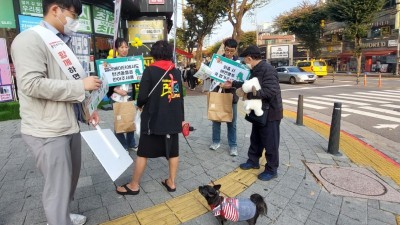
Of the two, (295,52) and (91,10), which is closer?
(91,10)

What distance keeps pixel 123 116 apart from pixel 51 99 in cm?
211

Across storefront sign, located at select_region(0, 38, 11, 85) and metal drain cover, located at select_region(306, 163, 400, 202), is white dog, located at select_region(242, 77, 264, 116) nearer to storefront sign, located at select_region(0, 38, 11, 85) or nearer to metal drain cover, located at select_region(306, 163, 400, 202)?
metal drain cover, located at select_region(306, 163, 400, 202)

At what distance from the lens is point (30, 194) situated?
125 inches

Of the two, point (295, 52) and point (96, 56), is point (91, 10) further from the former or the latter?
point (295, 52)

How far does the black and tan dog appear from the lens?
236cm

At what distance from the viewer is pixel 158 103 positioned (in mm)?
2914

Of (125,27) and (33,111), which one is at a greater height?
(125,27)

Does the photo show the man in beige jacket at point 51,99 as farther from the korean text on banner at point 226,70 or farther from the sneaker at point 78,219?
the korean text on banner at point 226,70

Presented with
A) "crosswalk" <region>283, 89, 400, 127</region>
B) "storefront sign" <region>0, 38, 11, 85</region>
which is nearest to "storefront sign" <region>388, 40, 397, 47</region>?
"crosswalk" <region>283, 89, 400, 127</region>

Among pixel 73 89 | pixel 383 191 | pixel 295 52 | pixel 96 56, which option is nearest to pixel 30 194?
pixel 73 89

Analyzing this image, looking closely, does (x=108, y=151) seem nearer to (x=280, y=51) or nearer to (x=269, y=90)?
(x=269, y=90)

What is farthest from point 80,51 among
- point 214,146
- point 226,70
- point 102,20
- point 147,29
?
point 147,29

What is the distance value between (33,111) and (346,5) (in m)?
29.5

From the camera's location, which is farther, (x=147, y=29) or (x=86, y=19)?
(x=147, y=29)
